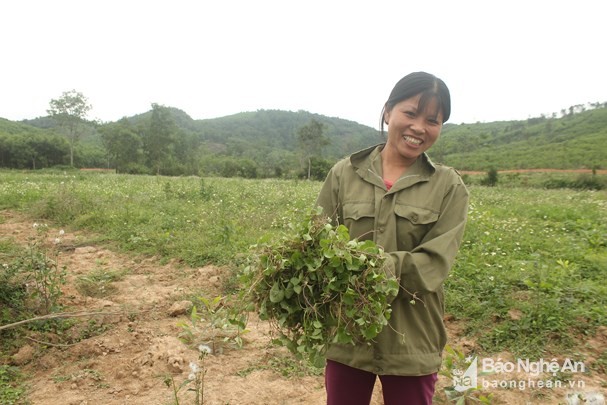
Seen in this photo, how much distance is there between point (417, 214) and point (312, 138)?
53794 mm

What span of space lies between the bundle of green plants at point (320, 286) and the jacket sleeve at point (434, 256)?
106 millimetres

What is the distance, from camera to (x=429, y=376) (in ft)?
5.97

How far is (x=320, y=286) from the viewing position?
1585 millimetres

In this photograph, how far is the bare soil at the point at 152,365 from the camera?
3.00 meters

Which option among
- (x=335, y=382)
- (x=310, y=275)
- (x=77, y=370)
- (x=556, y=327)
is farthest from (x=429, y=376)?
(x=77, y=370)

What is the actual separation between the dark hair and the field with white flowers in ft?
2.86

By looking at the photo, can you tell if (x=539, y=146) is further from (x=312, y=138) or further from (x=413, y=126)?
(x=413, y=126)

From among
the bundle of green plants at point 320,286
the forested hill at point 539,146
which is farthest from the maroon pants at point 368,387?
the forested hill at point 539,146

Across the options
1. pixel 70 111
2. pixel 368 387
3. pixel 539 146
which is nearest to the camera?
pixel 368 387

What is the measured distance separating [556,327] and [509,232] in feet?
11.6


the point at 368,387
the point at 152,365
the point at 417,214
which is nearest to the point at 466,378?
the point at 368,387

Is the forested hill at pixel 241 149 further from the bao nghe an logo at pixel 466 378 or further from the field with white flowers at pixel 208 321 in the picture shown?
the bao nghe an logo at pixel 466 378

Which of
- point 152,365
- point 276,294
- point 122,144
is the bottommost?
point 152,365

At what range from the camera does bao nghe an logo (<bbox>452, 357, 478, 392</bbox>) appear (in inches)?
111
